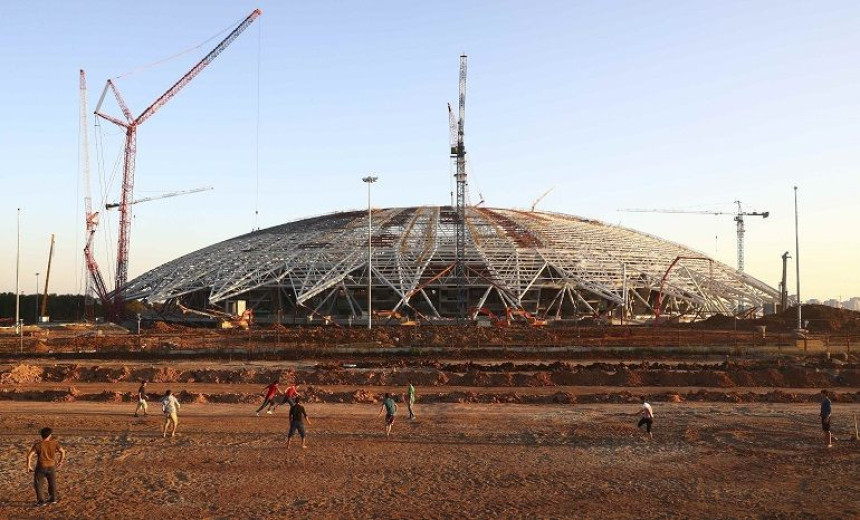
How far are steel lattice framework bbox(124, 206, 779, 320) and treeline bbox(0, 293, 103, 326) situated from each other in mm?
35372

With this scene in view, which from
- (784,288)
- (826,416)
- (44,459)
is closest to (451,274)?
(784,288)

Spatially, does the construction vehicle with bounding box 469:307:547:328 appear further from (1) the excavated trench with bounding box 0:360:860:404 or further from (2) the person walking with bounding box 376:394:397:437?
(2) the person walking with bounding box 376:394:397:437

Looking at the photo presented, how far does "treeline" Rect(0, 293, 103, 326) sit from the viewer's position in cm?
9964

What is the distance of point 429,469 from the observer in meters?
15.2

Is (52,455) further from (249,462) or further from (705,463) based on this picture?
(705,463)

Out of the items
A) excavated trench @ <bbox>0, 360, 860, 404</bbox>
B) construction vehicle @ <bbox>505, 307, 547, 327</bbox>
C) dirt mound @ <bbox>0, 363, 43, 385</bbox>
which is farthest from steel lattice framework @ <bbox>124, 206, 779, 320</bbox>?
dirt mound @ <bbox>0, 363, 43, 385</bbox>

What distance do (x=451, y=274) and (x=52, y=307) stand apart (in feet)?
245

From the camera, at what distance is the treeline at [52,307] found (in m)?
99.6

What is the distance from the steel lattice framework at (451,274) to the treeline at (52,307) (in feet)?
116

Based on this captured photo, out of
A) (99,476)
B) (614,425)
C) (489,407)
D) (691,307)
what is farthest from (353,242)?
(99,476)

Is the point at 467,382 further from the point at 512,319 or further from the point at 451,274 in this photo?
the point at 451,274

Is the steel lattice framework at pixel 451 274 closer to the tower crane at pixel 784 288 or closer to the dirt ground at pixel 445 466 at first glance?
the tower crane at pixel 784 288

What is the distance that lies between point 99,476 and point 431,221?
2341 inches

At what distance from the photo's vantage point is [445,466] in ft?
50.8
